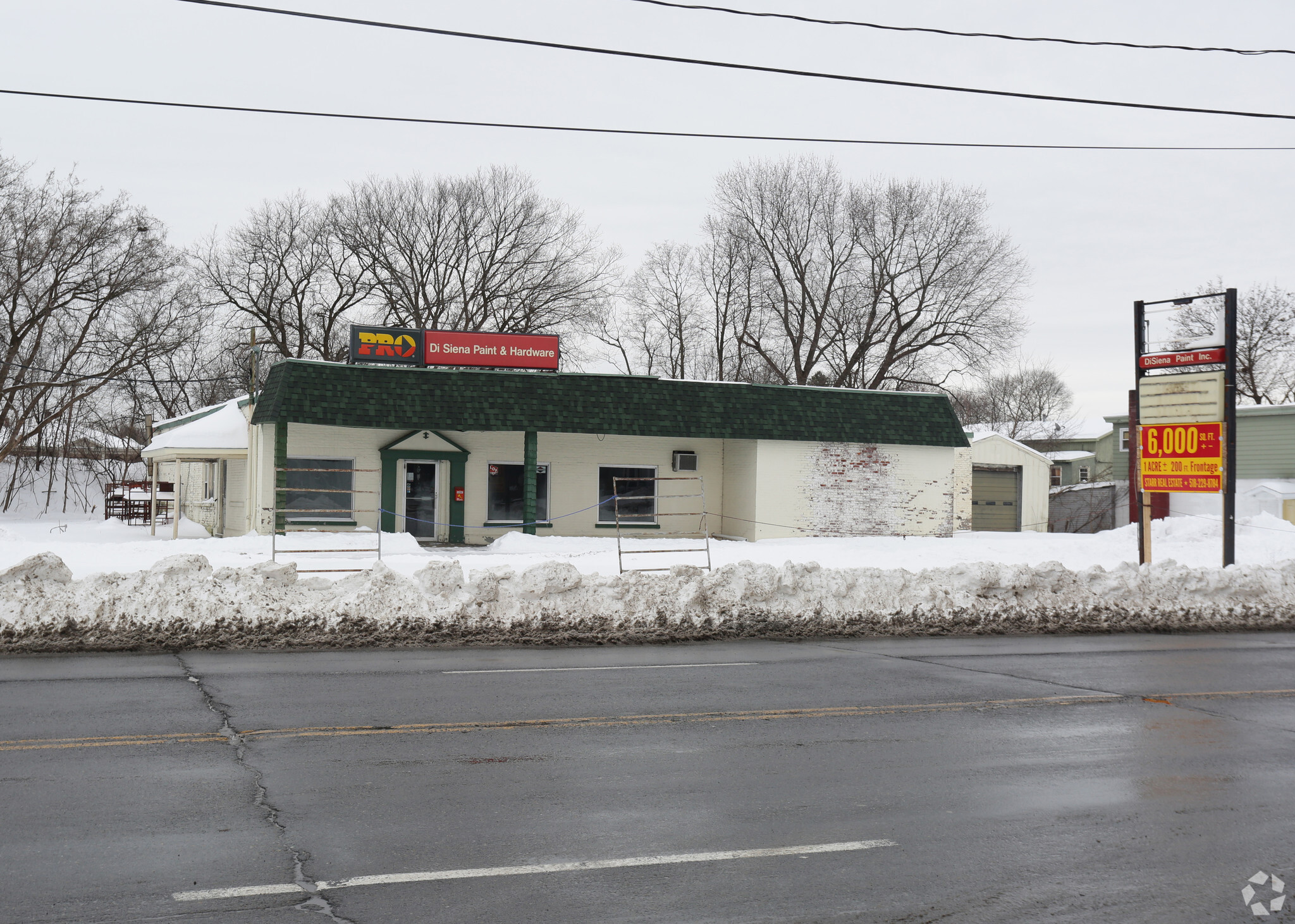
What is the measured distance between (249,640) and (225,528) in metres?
20.2

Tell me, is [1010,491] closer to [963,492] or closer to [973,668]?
[963,492]

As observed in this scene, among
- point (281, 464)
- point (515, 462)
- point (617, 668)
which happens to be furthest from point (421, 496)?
point (617, 668)

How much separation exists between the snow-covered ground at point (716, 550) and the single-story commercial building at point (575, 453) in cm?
103

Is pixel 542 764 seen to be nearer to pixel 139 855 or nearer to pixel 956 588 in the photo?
pixel 139 855

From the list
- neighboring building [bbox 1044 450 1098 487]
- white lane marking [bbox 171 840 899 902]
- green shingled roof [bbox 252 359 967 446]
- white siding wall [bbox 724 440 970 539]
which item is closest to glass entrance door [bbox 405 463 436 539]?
green shingled roof [bbox 252 359 967 446]

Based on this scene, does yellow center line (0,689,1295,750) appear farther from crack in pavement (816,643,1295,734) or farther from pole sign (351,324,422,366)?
pole sign (351,324,422,366)

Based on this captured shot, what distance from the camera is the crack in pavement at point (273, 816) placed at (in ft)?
15.0

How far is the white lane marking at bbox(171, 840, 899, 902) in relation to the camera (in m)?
4.71

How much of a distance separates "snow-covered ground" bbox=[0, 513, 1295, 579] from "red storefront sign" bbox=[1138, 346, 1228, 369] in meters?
4.16

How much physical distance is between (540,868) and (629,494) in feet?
80.8

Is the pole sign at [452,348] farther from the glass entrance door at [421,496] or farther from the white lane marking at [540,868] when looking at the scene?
the white lane marking at [540,868]

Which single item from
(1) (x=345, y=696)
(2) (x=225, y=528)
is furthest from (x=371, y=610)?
(2) (x=225, y=528)

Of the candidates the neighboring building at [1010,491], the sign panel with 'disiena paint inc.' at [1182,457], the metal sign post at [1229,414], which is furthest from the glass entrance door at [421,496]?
the neighboring building at [1010,491]

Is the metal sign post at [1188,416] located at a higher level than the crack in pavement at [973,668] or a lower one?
higher
